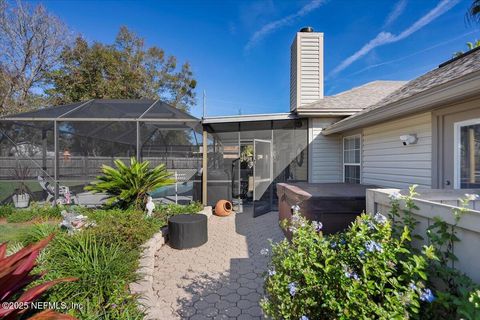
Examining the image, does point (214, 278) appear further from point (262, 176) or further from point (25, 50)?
point (25, 50)

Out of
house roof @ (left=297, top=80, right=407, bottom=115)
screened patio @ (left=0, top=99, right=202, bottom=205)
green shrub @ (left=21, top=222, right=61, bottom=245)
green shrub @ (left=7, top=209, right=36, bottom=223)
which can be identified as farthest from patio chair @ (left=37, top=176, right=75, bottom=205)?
house roof @ (left=297, top=80, right=407, bottom=115)

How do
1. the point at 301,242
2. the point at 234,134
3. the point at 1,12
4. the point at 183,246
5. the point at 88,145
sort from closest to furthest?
the point at 301,242, the point at 183,246, the point at 88,145, the point at 234,134, the point at 1,12

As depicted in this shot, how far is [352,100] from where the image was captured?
736 centimetres

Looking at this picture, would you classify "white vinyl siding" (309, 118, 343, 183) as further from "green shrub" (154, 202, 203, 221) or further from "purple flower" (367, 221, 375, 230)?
"purple flower" (367, 221, 375, 230)

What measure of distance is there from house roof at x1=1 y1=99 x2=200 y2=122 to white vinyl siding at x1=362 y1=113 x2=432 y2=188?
460 centimetres

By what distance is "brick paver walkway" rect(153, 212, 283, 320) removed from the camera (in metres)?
2.54

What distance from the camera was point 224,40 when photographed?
14.0m

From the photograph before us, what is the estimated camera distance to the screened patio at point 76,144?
620cm

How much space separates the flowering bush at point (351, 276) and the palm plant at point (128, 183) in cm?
400

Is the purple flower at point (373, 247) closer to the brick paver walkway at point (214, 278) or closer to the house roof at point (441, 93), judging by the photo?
the brick paver walkway at point (214, 278)

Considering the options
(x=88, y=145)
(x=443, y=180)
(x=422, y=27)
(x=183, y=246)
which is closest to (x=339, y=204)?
(x=443, y=180)

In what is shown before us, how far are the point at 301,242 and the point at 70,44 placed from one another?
60.3ft

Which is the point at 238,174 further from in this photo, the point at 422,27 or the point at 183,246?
the point at 422,27

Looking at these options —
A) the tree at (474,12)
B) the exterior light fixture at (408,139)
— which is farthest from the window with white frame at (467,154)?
the tree at (474,12)
